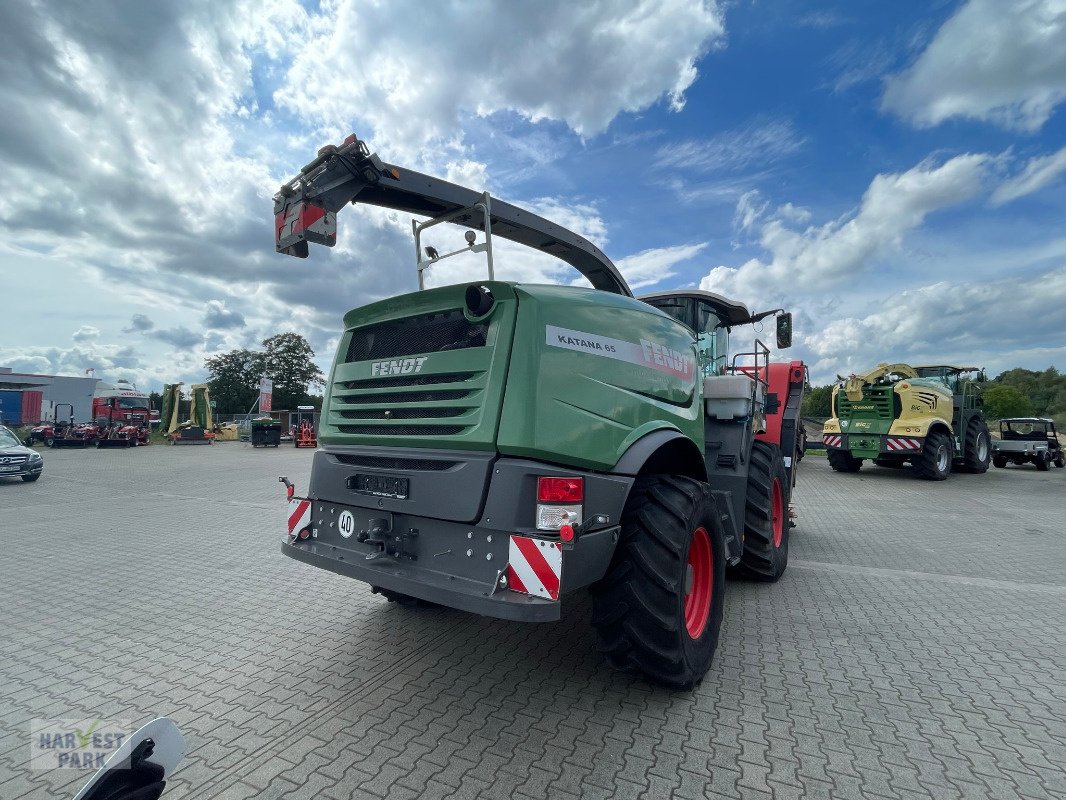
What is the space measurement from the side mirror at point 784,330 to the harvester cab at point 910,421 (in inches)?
362

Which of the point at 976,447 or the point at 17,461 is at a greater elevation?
the point at 976,447

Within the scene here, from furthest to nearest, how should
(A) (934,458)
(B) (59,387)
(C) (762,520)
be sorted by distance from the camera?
1. (B) (59,387)
2. (A) (934,458)
3. (C) (762,520)

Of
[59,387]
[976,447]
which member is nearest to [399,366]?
[976,447]

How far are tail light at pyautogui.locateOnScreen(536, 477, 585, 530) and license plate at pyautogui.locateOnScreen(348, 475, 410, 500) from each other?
771mm

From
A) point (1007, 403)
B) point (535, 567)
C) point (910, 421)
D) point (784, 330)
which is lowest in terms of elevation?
point (535, 567)

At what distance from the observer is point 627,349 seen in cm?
320

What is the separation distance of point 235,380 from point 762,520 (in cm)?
6765

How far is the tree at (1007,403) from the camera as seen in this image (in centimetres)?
3641

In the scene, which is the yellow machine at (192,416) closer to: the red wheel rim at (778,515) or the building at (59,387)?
the building at (59,387)

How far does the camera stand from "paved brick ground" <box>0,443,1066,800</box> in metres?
2.38

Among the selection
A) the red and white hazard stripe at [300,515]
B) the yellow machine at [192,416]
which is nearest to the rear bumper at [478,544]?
the red and white hazard stripe at [300,515]

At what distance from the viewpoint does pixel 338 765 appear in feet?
7.97

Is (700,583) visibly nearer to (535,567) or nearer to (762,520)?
(535,567)

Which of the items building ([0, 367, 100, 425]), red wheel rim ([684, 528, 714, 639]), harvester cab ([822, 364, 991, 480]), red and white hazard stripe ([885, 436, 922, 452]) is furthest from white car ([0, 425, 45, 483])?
building ([0, 367, 100, 425])
